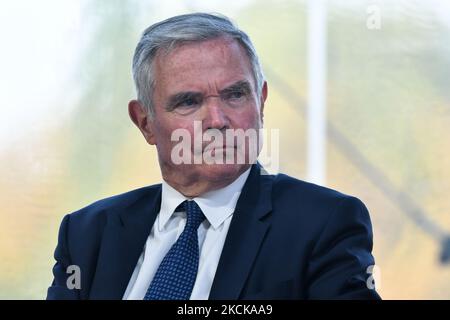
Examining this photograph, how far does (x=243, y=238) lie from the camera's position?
183 centimetres

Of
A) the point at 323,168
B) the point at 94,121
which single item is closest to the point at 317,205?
the point at 323,168

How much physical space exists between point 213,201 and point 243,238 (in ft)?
0.46

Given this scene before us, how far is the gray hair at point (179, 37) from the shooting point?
1.89 meters

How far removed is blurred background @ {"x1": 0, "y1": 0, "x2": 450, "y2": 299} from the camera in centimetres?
312

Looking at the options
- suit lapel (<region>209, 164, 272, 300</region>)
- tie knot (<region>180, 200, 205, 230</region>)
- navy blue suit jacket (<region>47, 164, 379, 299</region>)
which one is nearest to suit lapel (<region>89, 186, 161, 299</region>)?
navy blue suit jacket (<region>47, 164, 379, 299</region>)

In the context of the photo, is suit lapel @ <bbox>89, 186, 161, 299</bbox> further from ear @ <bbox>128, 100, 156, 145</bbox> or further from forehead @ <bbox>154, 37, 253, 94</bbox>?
forehead @ <bbox>154, 37, 253, 94</bbox>

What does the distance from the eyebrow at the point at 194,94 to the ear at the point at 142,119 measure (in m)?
0.15

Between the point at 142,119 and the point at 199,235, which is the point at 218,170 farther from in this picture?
the point at 142,119

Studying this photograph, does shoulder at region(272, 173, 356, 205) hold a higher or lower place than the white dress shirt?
higher

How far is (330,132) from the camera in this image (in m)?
3.21

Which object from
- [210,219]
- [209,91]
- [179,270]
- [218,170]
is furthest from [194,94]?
[179,270]

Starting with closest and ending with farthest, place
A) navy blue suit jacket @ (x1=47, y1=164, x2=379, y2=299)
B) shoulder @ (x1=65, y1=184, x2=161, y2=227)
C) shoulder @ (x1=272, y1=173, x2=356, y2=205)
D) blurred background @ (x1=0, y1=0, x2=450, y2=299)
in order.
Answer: navy blue suit jacket @ (x1=47, y1=164, x2=379, y2=299) → shoulder @ (x1=272, y1=173, x2=356, y2=205) → shoulder @ (x1=65, y1=184, x2=161, y2=227) → blurred background @ (x1=0, y1=0, x2=450, y2=299)

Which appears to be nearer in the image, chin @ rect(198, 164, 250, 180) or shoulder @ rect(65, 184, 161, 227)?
chin @ rect(198, 164, 250, 180)
